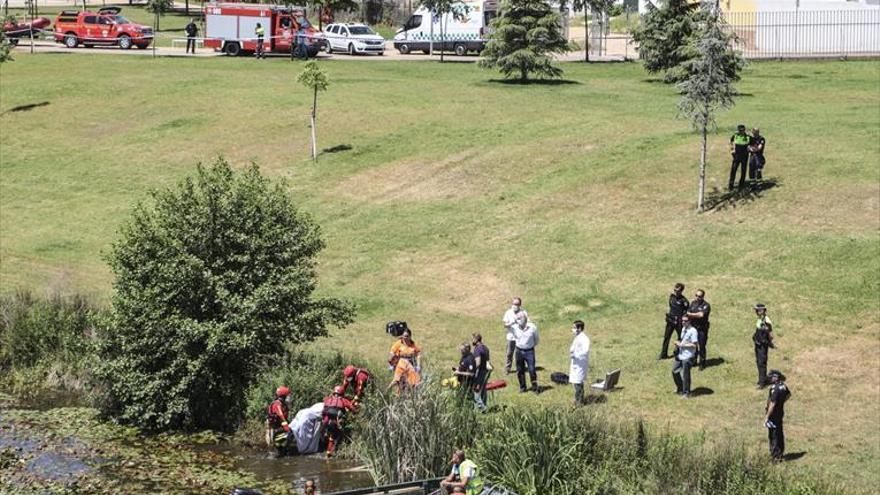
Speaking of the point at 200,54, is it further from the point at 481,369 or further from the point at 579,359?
the point at 579,359

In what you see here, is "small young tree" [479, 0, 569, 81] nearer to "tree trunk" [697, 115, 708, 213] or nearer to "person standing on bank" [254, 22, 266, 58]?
"person standing on bank" [254, 22, 266, 58]

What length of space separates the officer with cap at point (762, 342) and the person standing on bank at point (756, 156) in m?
12.2

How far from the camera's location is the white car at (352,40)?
67.1 metres

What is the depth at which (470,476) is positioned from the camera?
736 inches

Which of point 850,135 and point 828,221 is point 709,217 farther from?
point 850,135

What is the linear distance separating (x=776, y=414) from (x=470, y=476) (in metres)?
5.67

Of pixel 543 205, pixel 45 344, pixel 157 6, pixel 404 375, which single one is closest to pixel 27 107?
pixel 543 205

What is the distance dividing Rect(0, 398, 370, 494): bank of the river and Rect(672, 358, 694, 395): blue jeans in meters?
6.70

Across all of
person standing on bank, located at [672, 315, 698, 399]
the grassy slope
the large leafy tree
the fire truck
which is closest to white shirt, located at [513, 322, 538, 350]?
the grassy slope

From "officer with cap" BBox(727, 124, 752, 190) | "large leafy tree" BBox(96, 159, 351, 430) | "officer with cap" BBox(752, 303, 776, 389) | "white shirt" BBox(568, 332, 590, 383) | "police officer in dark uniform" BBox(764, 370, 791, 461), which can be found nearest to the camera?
"police officer in dark uniform" BBox(764, 370, 791, 461)

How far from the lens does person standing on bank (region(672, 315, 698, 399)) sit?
2425cm

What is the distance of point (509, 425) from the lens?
20.2 meters

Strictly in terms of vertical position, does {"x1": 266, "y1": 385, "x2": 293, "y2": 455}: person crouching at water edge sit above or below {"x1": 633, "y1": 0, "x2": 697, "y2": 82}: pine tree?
below

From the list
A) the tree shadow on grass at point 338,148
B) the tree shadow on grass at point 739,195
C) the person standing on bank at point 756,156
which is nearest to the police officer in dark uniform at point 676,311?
the tree shadow on grass at point 739,195
